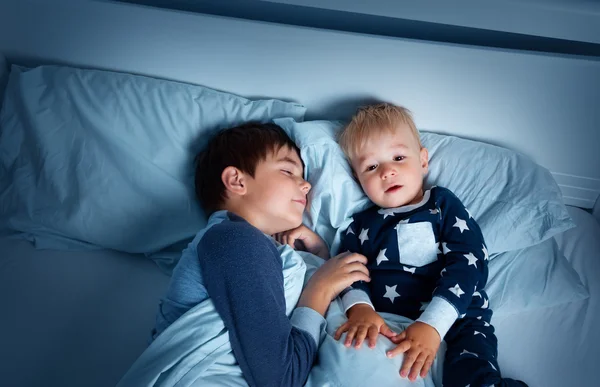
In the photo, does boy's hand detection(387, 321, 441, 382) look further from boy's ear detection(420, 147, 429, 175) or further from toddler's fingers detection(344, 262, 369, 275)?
boy's ear detection(420, 147, 429, 175)

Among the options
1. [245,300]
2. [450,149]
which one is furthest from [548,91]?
[245,300]

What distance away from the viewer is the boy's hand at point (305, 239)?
1275 millimetres

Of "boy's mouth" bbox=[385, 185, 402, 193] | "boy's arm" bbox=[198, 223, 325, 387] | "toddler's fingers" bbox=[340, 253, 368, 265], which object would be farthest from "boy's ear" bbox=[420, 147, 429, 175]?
"boy's arm" bbox=[198, 223, 325, 387]

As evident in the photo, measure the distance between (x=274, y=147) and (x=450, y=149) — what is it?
1.53 ft

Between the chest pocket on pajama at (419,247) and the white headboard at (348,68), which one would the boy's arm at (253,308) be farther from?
the white headboard at (348,68)

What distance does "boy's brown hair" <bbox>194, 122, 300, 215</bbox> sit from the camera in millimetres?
1199

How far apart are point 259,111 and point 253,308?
2.06 feet

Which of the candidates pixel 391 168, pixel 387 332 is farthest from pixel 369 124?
pixel 387 332

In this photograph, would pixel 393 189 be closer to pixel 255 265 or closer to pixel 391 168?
pixel 391 168

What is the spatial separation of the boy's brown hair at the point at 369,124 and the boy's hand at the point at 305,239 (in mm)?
218

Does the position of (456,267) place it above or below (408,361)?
above

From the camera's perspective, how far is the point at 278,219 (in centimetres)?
118

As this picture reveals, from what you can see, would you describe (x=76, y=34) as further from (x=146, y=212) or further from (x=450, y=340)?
(x=450, y=340)

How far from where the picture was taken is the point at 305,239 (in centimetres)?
129
